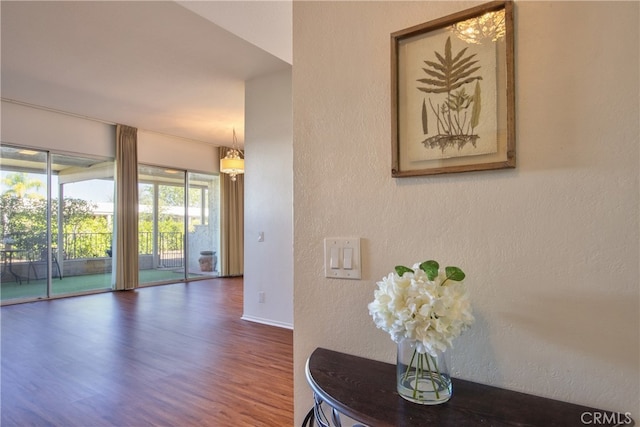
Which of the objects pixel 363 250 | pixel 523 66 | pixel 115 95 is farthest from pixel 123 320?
pixel 523 66

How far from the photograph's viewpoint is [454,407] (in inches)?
Result: 30.5

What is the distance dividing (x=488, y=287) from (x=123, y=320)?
14.9 feet

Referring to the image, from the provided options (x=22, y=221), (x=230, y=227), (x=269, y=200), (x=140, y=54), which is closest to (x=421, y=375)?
(x=269, y=200)

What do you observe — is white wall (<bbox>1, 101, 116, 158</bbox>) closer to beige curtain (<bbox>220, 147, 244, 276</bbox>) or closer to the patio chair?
the patio chair

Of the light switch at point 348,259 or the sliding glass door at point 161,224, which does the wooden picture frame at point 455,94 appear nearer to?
the light switch at point 348,259

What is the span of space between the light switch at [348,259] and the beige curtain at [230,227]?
694cm

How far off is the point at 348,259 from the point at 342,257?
22 millimetres

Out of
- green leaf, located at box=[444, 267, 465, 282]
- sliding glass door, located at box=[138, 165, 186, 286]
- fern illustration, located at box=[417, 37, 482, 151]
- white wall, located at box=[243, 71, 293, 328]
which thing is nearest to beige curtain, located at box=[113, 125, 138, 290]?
sliding glass door, located at box=[138, 165, 186, 286]

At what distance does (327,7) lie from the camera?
3.85 feet

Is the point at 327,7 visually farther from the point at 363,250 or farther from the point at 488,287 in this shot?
the point at 488,287

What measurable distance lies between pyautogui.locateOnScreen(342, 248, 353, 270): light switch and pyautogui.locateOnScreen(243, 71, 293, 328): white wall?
9.83 feet

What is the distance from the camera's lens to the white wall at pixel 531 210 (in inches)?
30.0

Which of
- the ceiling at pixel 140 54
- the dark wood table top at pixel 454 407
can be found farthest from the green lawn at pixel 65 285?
the dark wood table top at pixel 454 407

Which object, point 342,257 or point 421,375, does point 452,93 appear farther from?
point 421,375
